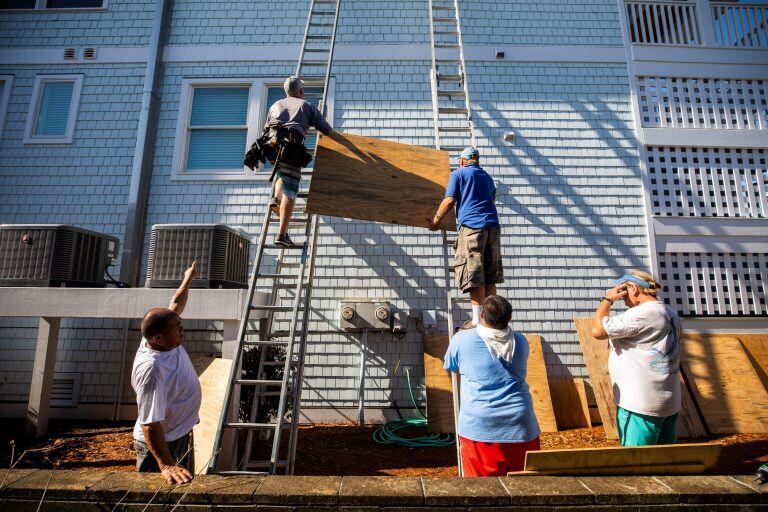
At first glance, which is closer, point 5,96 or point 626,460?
point 626,460

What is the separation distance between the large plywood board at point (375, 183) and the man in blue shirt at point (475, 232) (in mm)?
334

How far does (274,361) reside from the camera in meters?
4.36

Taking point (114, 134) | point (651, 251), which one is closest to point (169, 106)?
point (114, 134)

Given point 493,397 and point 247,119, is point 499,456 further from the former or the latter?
point 247,119

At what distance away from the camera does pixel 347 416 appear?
5.93 metres

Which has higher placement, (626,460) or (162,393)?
(162,393)

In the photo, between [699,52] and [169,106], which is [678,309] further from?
[169,106]

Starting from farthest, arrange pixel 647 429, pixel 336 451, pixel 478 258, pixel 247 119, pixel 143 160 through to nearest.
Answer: pixel 247 119 < pixel 143 160 < pixel 336 451 < pixel 478 258 < pixel 647 429

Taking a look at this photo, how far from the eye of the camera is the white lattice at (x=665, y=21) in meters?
7.25

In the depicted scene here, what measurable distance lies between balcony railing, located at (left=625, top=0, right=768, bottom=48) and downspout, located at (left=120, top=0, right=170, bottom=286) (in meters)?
7.53

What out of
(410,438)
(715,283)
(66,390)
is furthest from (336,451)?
(715,283)

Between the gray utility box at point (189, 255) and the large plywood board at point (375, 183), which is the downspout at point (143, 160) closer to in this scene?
the gray utility box at point (189, 255)

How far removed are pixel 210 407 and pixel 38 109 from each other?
6.12 metres

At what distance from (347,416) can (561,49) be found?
6420 millimetres
